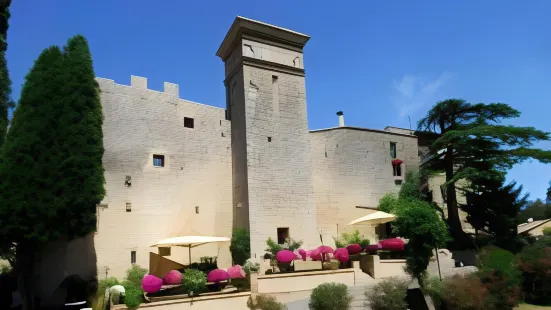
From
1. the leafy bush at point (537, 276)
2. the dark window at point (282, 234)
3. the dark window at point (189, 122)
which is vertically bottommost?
the leafy bush at point (537, 276)

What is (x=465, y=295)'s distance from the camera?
47.1ft

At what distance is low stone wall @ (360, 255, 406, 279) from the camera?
15172mm

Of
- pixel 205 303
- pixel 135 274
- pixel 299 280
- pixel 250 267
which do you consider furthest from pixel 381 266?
pixel 135 274

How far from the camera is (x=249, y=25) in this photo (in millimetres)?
19234

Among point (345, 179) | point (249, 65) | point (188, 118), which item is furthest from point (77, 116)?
point (345, 179)

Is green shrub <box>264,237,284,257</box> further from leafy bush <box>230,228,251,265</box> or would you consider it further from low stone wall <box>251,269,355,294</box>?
low stone wall <box>251,269,355,294</box>

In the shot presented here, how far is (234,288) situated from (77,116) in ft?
27.7

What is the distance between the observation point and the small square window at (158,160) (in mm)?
17750

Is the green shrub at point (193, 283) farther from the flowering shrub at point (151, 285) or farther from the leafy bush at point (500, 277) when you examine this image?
the leafy bush at point (500, 277)

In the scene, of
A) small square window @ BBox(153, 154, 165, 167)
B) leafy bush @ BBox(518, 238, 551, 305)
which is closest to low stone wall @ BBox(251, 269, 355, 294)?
small square window @ BBox(153, 154, 165, 167)

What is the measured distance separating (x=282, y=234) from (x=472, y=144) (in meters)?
11.1

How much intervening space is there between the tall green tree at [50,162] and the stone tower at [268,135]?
6389mm

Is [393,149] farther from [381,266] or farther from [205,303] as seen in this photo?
[205,303]

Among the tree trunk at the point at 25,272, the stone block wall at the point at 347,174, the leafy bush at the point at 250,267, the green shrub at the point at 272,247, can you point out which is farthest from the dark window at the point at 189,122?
the tree trunk at the point at 25,272
